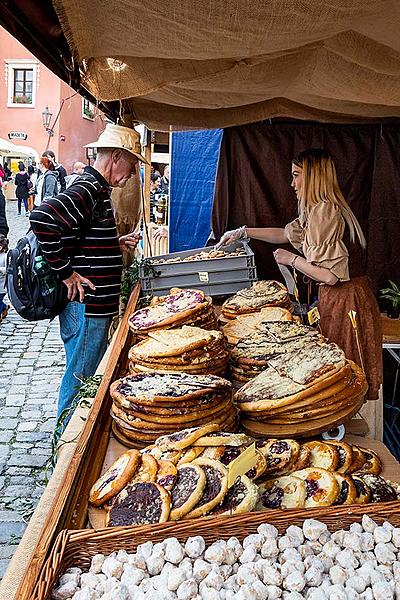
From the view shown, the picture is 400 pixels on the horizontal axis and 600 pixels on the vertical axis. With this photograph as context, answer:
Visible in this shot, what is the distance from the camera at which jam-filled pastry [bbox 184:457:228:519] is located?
144 cm

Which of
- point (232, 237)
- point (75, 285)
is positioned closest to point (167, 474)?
point (75, 285)

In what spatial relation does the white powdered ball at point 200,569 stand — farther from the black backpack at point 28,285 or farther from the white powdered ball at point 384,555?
the black backpack at point 28,285

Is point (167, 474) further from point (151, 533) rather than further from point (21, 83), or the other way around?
point (21, 83)

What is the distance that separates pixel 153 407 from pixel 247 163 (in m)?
4.26

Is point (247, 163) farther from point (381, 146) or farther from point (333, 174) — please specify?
point (333, 174)

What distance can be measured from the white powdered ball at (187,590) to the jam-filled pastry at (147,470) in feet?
1.26

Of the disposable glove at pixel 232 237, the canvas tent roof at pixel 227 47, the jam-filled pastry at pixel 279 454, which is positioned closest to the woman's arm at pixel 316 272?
the canvas tent roof at pixel 227 47

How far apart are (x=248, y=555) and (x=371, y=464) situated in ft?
2.14

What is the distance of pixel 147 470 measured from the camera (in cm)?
161

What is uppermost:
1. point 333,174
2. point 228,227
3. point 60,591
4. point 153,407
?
point 333,174

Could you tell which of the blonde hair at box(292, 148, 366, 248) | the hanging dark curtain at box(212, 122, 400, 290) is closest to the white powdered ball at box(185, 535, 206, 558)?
the blonde hair at box(292, 148, 366, 248)

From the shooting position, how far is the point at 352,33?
87.0 inches

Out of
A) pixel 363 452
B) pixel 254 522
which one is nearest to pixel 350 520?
pixel 254 522

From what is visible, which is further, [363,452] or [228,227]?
[228,227]
